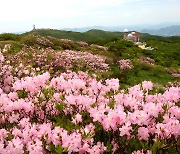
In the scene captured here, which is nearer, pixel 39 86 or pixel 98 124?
pixel 98 124

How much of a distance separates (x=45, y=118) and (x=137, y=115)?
1.78 meters

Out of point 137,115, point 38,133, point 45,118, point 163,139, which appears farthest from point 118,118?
point 45,118

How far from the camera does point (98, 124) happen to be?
4562 mm

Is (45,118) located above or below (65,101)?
below

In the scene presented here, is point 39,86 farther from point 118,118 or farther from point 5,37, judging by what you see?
point 5,37

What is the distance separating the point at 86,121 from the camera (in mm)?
4730

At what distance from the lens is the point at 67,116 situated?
16.9ft

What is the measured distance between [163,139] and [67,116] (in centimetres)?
179

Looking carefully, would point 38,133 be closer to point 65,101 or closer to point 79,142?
point 79,142

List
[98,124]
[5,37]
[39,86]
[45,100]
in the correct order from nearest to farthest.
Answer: [98,124], [45,100], [39,86], [5,37]

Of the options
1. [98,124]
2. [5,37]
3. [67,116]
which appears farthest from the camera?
[5,37]

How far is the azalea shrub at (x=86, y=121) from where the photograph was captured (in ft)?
13.0

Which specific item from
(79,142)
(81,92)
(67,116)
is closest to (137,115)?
(79,142)

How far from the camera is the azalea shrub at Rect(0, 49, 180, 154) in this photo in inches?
156
